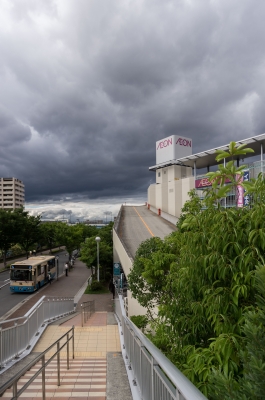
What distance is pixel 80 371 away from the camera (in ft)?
21.8

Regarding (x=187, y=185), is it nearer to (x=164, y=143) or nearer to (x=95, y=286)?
(x=164, y=143)

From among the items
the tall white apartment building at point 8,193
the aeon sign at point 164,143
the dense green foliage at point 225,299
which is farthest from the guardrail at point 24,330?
the tall white apartment building at point 8,193

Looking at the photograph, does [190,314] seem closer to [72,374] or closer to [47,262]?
[72,374]

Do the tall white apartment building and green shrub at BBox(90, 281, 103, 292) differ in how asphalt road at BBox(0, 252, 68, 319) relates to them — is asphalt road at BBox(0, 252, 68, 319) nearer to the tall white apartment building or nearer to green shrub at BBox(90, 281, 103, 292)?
green shrub at BBox(90, 281, 103, 292)

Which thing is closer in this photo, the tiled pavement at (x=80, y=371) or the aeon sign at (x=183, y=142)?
the tiled pavement at (x=80, y=371)

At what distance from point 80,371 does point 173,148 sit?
52.5m

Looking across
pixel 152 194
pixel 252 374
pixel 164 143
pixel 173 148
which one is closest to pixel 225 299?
pixel 252 374

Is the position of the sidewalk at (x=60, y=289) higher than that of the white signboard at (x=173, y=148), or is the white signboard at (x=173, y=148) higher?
the white signboard at (x=173, y=148)

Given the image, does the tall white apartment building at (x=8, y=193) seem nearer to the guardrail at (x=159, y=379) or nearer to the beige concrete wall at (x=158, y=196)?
the beige concrete wall at (x=158, y=196)

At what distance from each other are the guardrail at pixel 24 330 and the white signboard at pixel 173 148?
150 ft

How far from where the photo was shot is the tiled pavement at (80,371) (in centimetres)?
498

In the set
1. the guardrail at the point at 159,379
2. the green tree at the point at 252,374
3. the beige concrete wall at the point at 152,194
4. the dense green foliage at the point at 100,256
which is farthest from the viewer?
the beige concrete wall at the point at 152,194

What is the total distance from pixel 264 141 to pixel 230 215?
33594mm

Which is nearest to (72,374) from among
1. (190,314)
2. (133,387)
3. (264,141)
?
(133,387)
